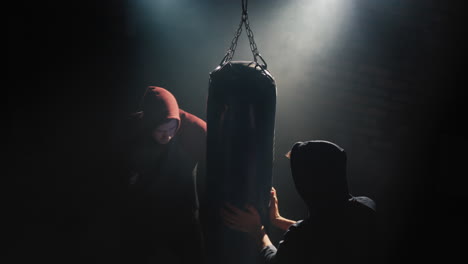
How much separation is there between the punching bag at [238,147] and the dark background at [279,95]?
3.83 ft

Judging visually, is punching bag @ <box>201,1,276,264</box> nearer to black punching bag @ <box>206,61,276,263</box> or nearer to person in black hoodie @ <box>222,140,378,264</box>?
black punching bag @ <box>206,61,276,263</box>

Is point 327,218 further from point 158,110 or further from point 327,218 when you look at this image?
point 158,110

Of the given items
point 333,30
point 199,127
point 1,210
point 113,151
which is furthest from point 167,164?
point 333,30

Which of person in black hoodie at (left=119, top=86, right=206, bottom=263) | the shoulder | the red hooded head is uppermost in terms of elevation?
the red hooded head

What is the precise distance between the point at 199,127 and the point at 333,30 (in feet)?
4.60

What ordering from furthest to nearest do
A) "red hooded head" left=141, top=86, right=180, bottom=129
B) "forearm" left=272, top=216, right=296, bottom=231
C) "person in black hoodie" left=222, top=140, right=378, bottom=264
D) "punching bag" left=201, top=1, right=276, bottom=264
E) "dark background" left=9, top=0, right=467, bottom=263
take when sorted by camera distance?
"dark background" left=9, top=0, right=467, bottom=263 → "red hooded head" left=141, top=86, right=180, bottom=129 → "forearm" left=272, top=216, right=296, bottom=231 → "punching bag" left=201, top=1, right=276, bottom=264 → "person in black hoodie" left=222, top=140, right=378, bottom=264

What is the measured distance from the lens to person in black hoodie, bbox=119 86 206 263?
200 cm

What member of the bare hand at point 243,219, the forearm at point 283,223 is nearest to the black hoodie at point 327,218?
the bare hand at point 243,219

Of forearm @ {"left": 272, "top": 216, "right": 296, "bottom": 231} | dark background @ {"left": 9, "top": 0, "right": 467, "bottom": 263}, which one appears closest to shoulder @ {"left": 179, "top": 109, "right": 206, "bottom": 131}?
dark background @ {"left": 9, "top": 0, "right": 467, "bottom": 263}

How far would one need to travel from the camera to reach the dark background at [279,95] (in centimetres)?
231

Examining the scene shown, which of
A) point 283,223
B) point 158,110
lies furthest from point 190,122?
point 283,223

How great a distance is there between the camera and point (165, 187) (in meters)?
2.06

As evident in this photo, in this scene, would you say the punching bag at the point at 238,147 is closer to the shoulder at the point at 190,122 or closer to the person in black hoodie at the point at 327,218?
the person in black hoodie at the point at 327,218

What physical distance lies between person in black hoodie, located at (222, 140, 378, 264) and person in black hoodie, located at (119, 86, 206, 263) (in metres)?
0.98
